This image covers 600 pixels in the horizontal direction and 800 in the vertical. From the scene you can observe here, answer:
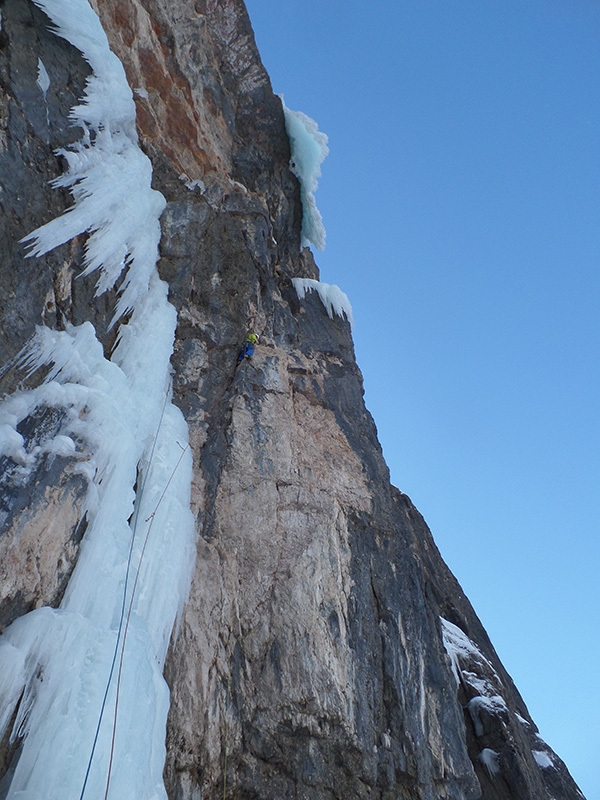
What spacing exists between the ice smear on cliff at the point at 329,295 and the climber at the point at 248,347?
2.26 metres

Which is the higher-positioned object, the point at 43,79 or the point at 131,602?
the point at 43,79

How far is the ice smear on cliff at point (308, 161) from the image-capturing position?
511 inches

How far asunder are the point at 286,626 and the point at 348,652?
0.80 m

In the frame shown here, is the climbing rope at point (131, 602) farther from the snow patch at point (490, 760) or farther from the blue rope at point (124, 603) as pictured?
the snow patch at point (490, 760)

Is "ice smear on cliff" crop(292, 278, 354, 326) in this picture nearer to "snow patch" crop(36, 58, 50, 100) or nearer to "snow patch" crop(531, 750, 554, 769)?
"snow patch" crop(36, 58, 50, 100)

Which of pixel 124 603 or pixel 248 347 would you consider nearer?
pixel 124 603

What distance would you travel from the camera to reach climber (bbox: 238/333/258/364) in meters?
9.47

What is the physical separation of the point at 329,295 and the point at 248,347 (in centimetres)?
301

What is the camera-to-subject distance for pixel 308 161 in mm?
13156

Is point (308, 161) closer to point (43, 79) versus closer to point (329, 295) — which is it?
point (329, 295)

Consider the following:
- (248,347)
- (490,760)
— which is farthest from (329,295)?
(490,760)

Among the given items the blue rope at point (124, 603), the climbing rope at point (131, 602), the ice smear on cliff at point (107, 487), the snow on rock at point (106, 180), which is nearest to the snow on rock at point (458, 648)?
the ice smear on cliff at point (107, 487)

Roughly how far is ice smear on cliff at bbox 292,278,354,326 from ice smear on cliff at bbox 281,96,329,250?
1832mm

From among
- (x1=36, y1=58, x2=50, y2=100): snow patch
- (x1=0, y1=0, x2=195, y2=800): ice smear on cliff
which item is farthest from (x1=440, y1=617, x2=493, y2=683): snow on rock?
→ (x1=36, y1=58, x2=50, y2=100): snow patch
